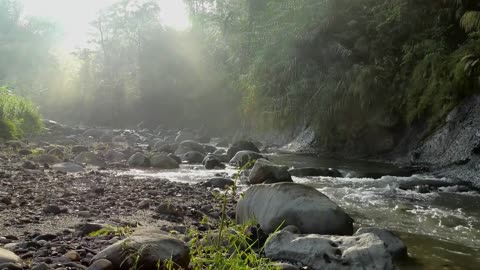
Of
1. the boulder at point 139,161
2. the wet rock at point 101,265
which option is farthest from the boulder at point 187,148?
the wet rock at point 101,265

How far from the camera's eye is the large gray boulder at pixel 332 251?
12.3 feet

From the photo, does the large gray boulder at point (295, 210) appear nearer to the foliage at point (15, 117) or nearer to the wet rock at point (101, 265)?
the wet rock at point (101, 265)

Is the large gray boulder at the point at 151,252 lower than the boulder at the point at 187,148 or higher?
lower

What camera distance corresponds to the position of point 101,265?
10.5 feet

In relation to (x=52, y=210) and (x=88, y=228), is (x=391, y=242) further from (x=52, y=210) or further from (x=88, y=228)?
(x=52, y=210)

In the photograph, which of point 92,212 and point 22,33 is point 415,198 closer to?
point 92,212

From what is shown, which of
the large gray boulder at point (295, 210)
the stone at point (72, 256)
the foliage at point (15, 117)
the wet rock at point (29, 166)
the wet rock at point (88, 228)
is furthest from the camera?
the foliage at point (15, 117)

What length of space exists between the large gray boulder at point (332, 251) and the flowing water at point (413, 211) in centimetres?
56

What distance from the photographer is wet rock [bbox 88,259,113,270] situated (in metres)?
3.18

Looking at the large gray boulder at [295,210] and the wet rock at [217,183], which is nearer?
the large gray boulder at [295,210]

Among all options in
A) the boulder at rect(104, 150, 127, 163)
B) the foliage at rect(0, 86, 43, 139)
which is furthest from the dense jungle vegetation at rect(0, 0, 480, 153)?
the foliage at rect(0, 86, 43, 139)

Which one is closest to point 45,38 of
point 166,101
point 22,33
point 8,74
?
point 22,33

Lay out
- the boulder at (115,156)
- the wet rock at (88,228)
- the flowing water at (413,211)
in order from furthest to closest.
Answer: the boulder at (115,156), the flowing water at (413,211), the wet rock at (88,228)

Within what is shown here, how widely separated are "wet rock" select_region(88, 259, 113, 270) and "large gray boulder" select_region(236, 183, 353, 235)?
7.14 feet
